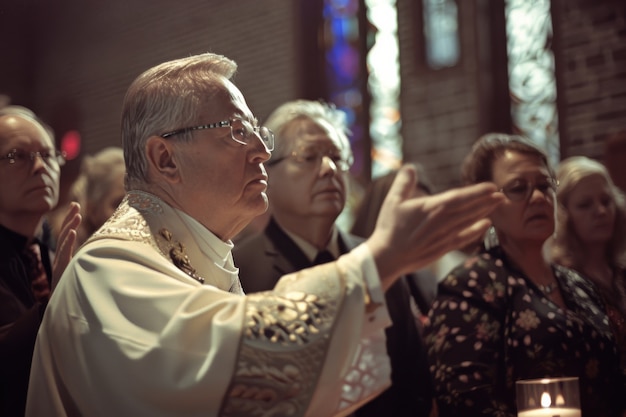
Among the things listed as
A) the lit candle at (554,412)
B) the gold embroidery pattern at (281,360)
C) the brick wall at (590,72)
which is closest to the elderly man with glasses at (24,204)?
the gold embroidery pattern at (281,360)

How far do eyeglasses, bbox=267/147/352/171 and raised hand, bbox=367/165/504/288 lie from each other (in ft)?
6.53

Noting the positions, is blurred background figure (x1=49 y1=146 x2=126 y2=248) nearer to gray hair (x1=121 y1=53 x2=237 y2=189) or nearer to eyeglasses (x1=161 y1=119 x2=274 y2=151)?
gray hair (x1=121 y1=53 x2=237 y2=189)

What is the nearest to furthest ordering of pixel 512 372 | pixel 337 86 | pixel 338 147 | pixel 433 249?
pixel 433 249, pixel 512 372, pixel 338 147, pixel 337 86

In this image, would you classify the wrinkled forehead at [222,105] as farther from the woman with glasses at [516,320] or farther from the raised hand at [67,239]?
the woman with glasses at [516,320]

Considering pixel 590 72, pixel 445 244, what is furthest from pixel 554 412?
pixel 590 72

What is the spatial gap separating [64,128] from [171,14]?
1499 millimetres

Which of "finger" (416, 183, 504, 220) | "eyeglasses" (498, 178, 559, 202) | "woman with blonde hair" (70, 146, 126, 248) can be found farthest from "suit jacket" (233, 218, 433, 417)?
"finger" (416, 183, 504, 220)

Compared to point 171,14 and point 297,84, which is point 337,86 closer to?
point 297,84

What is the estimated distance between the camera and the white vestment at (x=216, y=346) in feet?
5.98

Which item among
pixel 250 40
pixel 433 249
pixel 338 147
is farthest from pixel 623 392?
pixel 250 40

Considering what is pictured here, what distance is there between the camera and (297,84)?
8.29 m

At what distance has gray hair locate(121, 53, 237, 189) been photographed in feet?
7.31

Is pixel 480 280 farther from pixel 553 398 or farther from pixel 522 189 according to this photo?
pixel 553 398

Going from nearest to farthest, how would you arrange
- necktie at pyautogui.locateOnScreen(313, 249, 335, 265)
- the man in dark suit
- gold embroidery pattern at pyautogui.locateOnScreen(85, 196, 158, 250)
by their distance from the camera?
gold embroidery pattern at pyautogui.locateOnScreen(85, 196, 158, 250), the man in dark suit, necktie at pyautogui.locateOnScreen(313, 249, 335, 265)
